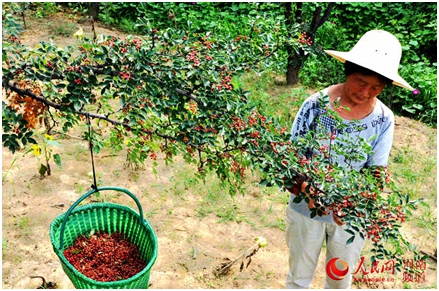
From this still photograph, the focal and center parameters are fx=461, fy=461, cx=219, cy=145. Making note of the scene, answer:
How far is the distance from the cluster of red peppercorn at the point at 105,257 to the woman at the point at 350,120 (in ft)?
2.78

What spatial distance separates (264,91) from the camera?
5215 millimetres

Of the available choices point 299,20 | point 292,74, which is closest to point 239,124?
point 299,20

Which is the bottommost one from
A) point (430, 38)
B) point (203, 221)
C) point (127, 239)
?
point (203, 221)

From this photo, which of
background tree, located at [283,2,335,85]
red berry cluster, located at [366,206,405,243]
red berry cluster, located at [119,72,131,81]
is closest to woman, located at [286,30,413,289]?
red berry cluster, located at [366,206,405,243]

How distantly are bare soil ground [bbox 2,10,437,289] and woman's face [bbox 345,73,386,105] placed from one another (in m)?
1.26

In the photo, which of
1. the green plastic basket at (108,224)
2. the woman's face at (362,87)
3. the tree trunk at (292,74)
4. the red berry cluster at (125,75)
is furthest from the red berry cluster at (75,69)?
Answer: the tree trunk at (292,74)

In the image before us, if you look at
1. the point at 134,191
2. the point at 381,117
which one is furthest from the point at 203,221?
the point at 381,117

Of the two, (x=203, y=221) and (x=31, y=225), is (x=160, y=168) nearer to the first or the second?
(x=203, y=221)

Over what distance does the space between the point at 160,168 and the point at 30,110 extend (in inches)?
83.6

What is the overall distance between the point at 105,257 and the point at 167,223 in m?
1.05

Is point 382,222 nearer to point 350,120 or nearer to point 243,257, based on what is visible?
point 350,120

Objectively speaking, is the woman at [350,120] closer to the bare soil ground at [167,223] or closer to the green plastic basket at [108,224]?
the bare soil ground at [167,223]

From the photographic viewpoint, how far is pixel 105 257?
2346 mm

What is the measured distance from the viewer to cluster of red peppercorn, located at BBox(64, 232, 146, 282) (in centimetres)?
225
